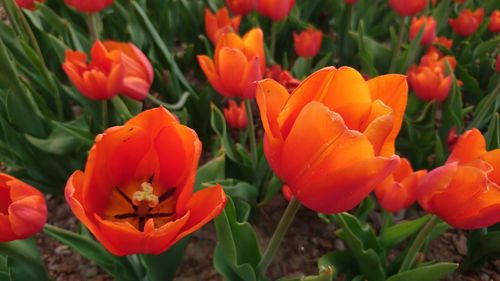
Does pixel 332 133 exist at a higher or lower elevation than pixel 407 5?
higher

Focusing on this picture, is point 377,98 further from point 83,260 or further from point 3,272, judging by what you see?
point 83,260

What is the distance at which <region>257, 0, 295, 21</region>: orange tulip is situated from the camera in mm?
1716

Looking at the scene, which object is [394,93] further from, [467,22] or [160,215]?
[467,22]

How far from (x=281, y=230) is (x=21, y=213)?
0.46 meters

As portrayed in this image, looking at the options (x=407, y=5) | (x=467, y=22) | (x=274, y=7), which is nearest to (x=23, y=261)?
(x=274, y=7)

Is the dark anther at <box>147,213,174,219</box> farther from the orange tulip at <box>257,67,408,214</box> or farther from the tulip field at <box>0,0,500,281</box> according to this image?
the orange tulip at <box>257,67,408,214</box>

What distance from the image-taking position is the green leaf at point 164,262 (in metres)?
1.21

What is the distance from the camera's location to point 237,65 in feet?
4.13

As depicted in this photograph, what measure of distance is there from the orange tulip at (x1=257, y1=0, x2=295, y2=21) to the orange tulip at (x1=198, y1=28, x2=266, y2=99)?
41 centimetres

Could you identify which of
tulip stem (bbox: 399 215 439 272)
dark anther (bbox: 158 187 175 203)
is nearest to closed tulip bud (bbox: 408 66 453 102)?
tulip stem (bbox: 399 215 439 272)

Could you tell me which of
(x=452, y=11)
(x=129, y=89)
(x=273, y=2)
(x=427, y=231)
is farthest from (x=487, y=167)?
(x=452, y=11)

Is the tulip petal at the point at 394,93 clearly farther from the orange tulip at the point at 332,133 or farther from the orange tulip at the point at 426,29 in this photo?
the orange tulip at the point at 426,29

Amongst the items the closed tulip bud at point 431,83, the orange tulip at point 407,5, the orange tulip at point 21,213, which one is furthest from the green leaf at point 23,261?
the orange tulip at point 407,5

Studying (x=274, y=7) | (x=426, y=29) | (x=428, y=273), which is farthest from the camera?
(x=426, y=29)
